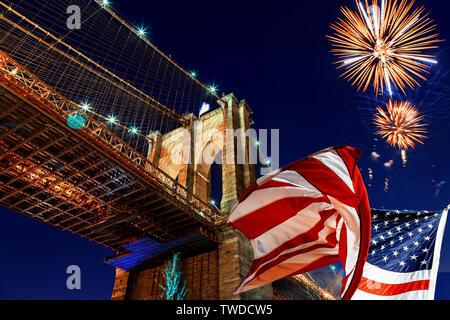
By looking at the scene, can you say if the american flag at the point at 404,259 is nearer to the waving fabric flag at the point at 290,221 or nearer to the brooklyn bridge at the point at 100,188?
the waving fabric flag at the point at 290,221

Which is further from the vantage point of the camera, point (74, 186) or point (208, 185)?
point (208, 185)

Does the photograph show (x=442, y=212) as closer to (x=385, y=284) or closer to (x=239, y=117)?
(x=385, y=284)

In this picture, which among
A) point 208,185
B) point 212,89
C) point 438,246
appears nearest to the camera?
point 438,246

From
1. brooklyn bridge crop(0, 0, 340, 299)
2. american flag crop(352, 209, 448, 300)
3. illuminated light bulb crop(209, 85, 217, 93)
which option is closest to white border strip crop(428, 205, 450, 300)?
american flag crop(352, 209, 448, 300)

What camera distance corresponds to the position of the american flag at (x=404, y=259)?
14.3 ft

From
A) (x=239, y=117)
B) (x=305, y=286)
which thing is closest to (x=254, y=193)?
(x=239, y=117)

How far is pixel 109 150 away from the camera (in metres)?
13.3

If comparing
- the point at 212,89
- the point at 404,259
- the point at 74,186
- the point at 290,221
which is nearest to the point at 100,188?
the point at 74,186

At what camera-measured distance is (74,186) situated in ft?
48.7

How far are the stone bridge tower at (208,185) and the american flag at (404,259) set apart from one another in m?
11.3

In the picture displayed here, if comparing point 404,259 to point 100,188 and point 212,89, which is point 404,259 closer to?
point 100,188

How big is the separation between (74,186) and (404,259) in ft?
45.6

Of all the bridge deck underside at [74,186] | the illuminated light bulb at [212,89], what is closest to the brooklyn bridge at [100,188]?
the bridge deck underside at [74,186]
